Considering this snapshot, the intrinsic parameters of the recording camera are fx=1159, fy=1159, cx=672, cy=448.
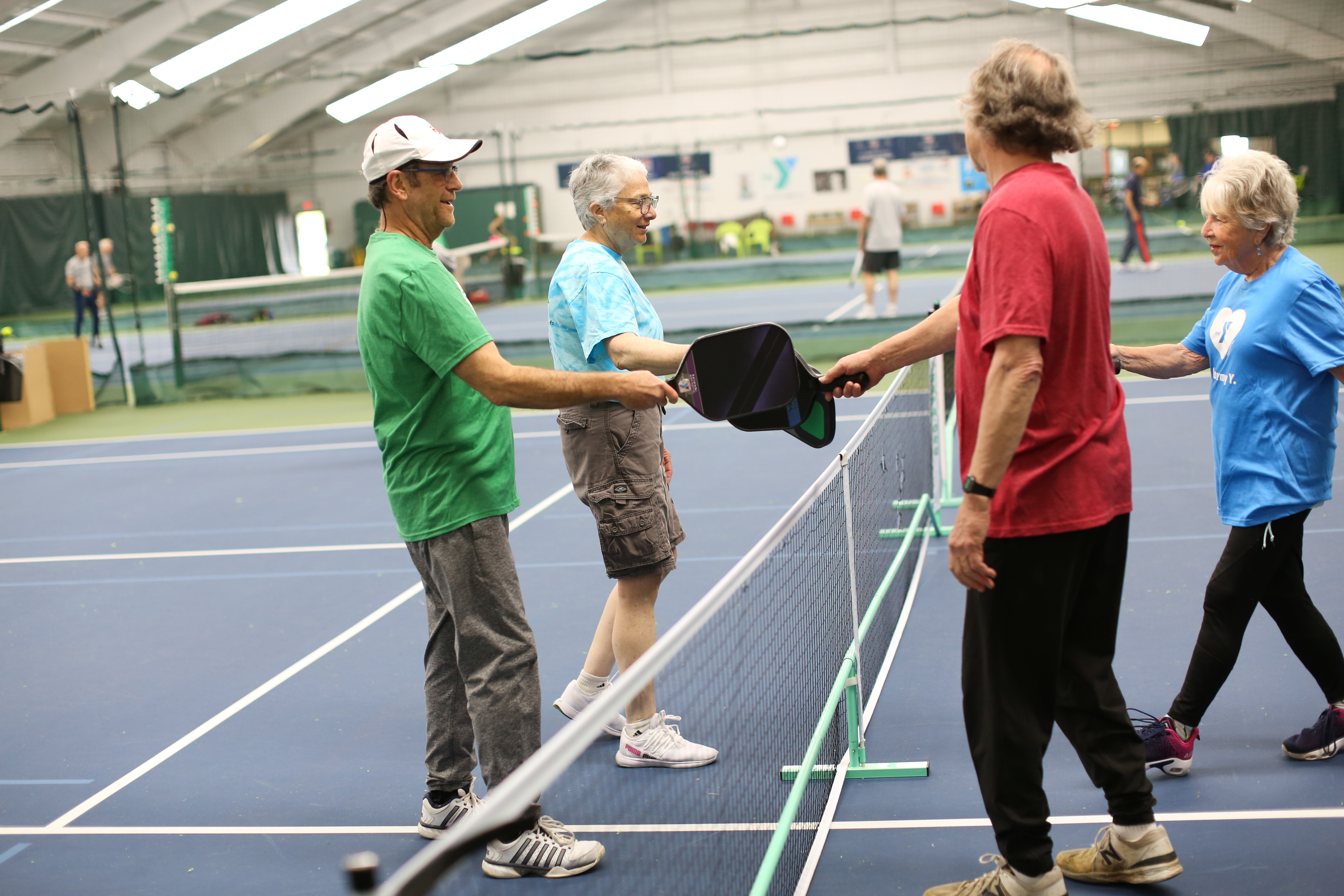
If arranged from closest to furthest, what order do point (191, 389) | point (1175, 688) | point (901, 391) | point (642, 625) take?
point (642, 625) → point (1175, 688) → point (901, 391) → point (191, 389)

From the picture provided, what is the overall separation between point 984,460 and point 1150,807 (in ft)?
A: 3.49

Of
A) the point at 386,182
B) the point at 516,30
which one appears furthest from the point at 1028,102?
the point at 516,30

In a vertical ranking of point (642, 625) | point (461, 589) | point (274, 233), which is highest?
point (274, 233)

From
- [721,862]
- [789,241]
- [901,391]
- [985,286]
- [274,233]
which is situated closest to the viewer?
[985,286]

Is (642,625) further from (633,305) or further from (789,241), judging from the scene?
(789,241)

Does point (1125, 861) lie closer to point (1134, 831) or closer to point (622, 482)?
point (1134, 831)

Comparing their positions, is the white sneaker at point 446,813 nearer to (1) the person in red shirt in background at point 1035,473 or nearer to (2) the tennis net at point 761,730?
(2) the tennis net at point 761,730

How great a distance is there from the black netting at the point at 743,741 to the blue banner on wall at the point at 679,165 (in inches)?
674

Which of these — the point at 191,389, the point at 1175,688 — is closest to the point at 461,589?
A: the point at 1175,688

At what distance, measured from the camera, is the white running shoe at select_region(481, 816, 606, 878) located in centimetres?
305

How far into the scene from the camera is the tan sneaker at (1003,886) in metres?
2.57

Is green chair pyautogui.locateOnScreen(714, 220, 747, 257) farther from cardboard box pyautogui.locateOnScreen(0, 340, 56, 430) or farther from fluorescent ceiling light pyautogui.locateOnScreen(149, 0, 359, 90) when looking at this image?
cardboard box pyautogui.locateOnScreen(0, 340, 56, 430)

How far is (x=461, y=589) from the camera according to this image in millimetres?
3072

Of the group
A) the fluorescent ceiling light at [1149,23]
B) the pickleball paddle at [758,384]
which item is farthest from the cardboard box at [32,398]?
the fluorescent ceiling light at [1149,23]
